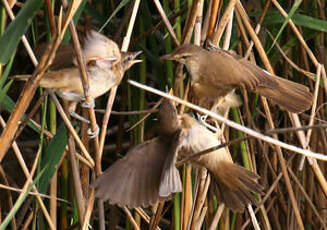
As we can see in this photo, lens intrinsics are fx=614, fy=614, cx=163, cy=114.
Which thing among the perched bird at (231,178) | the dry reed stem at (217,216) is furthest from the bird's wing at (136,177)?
the dry reed stem at (217,216)

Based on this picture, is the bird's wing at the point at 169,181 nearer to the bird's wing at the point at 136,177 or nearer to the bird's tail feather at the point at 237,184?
the bird's wing at the point at 136,177

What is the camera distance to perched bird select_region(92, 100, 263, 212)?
113 centimetres

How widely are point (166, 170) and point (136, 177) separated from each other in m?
0.10

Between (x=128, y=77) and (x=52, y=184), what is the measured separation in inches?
16.8

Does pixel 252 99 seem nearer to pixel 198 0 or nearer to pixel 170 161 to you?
pixel 198 0

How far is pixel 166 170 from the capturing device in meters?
1.10

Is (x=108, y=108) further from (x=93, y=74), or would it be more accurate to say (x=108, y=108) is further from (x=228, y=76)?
(x=228, y=76)

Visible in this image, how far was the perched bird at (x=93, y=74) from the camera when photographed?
1.26 meters

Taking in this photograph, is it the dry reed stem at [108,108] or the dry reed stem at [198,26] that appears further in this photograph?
the dry reed stem at [198,26]

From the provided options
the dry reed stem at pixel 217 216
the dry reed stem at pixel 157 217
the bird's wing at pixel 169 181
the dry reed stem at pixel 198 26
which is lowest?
the dry reed stem at pixel 217 216

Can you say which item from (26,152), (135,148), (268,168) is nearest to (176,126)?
(135,148)

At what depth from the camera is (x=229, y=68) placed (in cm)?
130

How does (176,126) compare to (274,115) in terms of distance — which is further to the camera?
(274,115)

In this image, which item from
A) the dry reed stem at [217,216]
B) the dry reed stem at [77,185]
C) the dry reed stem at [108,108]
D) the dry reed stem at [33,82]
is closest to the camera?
the dry reed stem at [33,82]
